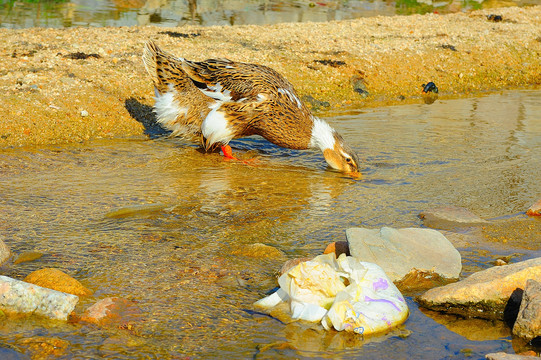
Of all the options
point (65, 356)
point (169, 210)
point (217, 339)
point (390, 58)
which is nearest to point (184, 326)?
point (217, 339)

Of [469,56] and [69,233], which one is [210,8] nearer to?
[469,56]

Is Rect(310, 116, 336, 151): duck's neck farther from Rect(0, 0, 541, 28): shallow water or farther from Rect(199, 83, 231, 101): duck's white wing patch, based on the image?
Rect(0, 0, 541, 28): shallow water

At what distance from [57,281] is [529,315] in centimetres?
278

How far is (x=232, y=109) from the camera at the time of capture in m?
Answer: 7.46

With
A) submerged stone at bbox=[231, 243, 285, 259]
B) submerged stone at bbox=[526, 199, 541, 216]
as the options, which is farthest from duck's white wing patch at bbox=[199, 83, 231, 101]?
submerged stone at bbox=[526, 199, 541, 216]

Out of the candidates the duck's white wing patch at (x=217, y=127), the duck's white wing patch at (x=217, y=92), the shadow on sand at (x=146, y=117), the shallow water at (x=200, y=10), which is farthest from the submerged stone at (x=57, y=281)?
the shallow water at (x=200, y=10)

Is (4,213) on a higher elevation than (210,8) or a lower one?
lower

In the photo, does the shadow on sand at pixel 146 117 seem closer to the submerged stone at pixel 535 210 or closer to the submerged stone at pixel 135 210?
the submerged stone at pixel 135 210

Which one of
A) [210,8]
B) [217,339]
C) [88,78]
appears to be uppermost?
[210,8]

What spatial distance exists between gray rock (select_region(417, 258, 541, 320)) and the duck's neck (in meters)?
3.77

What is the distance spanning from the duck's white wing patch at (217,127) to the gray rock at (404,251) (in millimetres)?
3256

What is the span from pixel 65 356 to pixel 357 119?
7154 mm

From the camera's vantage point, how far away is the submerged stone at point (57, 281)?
12.8 ft

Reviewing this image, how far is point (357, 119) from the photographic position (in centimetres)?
976
